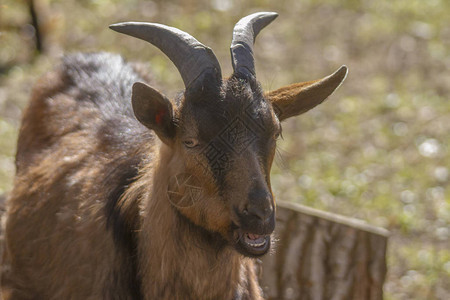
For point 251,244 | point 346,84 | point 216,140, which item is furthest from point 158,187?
point 346,84

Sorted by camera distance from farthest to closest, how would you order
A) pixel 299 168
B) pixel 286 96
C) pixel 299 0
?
pixel 299 0 < pixel 299 168 < pixel 286 96

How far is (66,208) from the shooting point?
185 inches

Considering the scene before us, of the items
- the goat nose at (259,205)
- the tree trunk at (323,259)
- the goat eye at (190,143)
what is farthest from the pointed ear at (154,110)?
the tree trunk at (323,259)

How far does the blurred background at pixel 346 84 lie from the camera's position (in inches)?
306

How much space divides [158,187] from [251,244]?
656 mm

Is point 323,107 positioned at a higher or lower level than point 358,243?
higher

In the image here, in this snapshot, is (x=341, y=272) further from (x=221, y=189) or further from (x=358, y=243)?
(x=221, y=189)

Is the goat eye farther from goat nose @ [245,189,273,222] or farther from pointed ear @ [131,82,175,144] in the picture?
goat nose @ [245,189,273,222]

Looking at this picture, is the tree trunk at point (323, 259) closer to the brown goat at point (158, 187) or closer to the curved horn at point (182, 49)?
the brown goat at point (158, 187)

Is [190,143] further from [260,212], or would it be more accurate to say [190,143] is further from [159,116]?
[260,212]

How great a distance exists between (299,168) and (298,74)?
230 centimetres

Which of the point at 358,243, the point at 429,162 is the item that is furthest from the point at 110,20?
the point at 358,243

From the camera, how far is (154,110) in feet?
13.1

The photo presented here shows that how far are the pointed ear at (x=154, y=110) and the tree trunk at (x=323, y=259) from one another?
2091mm
